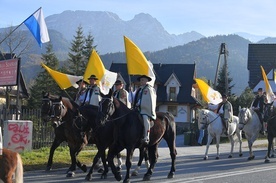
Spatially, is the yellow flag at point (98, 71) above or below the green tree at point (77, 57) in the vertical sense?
below

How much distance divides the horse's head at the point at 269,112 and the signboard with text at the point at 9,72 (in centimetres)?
978

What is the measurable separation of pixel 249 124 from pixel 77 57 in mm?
47432

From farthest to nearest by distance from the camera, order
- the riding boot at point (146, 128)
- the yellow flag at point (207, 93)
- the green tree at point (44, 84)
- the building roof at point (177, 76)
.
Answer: the building roof at point (177, 76), the green tree at point (44, 84), the yellow flag at point (207, 93), the riding boot at point (146, 128)

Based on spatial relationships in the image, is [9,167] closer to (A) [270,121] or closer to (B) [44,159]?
(B) [44,159]

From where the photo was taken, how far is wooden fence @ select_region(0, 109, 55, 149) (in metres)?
19.2

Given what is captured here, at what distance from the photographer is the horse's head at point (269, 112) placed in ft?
62.1

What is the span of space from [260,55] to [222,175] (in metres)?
67.0

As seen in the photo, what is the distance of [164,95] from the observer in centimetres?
6066

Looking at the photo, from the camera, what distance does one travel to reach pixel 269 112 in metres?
19.0

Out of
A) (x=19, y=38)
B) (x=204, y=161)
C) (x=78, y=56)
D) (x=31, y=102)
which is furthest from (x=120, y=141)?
(x=78, y=56)

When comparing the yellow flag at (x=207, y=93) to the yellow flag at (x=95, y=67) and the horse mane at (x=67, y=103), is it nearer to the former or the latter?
the yellow flag at (x=95, y=67)

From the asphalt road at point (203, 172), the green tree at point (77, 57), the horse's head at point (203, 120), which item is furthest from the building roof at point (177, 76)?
the asphalt road at point (203, 172)

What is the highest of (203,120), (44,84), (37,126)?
(44,84)

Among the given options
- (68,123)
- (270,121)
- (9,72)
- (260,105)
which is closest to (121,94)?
(68,123)
